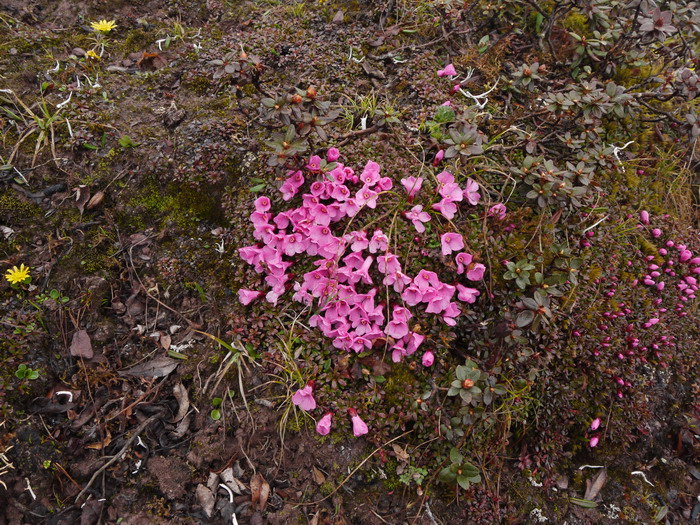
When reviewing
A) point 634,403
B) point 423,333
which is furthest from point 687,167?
point 423,333

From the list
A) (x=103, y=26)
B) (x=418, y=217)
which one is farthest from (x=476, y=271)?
(x=103, y=26)

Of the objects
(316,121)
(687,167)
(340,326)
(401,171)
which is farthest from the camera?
(687,167)

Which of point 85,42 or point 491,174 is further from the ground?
point 85,42

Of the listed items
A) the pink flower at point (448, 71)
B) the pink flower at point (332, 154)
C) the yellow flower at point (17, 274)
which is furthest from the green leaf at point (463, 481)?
the yellow flower at point (17, 274)

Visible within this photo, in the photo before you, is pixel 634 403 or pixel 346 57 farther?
pixel 346 57

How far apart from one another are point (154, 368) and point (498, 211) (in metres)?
2.91

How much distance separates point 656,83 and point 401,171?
2630 millimetres

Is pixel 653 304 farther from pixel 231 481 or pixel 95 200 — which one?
pixel 95 200

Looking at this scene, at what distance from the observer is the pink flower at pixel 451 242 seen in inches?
120

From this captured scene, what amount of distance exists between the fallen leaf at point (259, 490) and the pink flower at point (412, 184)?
7.49 ft

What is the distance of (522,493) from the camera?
3.09m

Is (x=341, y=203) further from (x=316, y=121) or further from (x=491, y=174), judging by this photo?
(x=491, y=174)

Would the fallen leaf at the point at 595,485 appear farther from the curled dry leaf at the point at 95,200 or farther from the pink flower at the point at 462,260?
the curled dry leaf at the point at 95,200

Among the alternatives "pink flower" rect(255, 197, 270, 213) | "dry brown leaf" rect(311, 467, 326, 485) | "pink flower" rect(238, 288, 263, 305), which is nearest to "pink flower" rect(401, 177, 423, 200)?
"pink flower" rect(255, 197, 270, 213)
